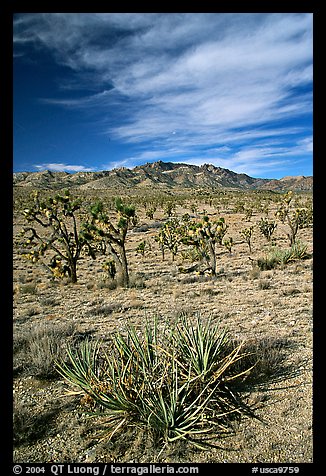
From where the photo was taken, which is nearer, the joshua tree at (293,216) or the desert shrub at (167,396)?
the desert shrub at (167,396)

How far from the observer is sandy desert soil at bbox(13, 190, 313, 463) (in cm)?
298

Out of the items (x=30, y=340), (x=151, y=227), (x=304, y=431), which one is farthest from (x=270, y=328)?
(x=151, y=227)

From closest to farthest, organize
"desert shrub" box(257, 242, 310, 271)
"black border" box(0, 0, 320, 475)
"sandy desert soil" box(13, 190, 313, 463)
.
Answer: "black border" box(0, 0, 320, 475)
"sandy desert soil" box(13, 190, 313, 463)
"desert shrub" box(257, 242, 310, 271)

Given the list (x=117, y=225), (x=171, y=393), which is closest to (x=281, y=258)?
(x=117, y=225)

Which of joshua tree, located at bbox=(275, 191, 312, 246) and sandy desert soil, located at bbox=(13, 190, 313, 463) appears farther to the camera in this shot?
joshua tree, located at bbox=(275, 191, 312, 246)

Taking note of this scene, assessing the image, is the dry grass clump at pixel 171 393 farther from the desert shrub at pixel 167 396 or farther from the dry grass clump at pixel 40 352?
the dry grass clump at pixel 40 352

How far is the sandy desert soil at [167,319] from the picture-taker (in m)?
2.98

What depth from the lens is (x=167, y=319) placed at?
5215 millimetres

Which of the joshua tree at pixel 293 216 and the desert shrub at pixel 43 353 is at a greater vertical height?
the joshua tree at pixel 293 216

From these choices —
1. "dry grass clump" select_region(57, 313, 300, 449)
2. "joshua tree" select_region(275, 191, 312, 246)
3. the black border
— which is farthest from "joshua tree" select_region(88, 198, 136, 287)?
"joshua tree" select_region(275, 191, 312, 246)

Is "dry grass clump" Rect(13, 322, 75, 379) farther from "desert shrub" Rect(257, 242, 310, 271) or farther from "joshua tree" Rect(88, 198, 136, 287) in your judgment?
"desert shrub" Rect(257, 242, 310, 271)
